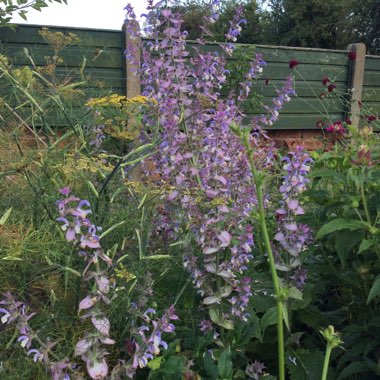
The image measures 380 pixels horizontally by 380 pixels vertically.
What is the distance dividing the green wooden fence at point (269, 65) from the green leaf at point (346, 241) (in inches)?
92.4

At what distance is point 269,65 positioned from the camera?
6402 millimetres

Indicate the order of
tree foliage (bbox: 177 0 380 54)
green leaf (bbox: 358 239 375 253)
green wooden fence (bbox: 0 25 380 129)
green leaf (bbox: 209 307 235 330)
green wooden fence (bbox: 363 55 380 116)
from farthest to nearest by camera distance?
tree foliage (bbox: 177 0 380 54)
green wooden fence (bbox: 363 55 380 116)
green wooden fence (bbox: 0 25 380 129)
green leaf (bbox: 209 307 235 330)
green leaf (bbox: 358 239 375 253)

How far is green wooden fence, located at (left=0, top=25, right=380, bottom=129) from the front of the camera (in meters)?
4.77

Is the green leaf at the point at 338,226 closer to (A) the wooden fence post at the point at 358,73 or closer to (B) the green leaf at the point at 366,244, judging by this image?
(B) the green leaf at the point at 366,244

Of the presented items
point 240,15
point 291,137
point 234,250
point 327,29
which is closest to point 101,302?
point 234,250

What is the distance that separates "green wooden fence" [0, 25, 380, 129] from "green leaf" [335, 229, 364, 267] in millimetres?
2348

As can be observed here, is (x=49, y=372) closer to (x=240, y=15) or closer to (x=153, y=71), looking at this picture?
(x=153, y=71)

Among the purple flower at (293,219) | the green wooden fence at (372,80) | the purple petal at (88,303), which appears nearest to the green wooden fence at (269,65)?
the green wooden fence at (372,80)

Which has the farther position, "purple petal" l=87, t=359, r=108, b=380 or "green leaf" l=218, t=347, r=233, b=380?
"green leaf" l=218, t=347, r=233, b=380

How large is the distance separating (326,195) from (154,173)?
0.69 m

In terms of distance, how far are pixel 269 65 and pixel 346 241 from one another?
5.00m

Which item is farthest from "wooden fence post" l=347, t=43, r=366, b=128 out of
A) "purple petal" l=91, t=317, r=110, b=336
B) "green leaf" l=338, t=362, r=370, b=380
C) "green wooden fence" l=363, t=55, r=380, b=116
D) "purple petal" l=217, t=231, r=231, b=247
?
"purple petal" l=91, t=317, r=110, b=336

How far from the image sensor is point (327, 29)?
61.4ft

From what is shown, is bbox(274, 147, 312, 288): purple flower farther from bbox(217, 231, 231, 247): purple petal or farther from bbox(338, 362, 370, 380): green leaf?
bbox(338, 362, 370, 380): green leaf
